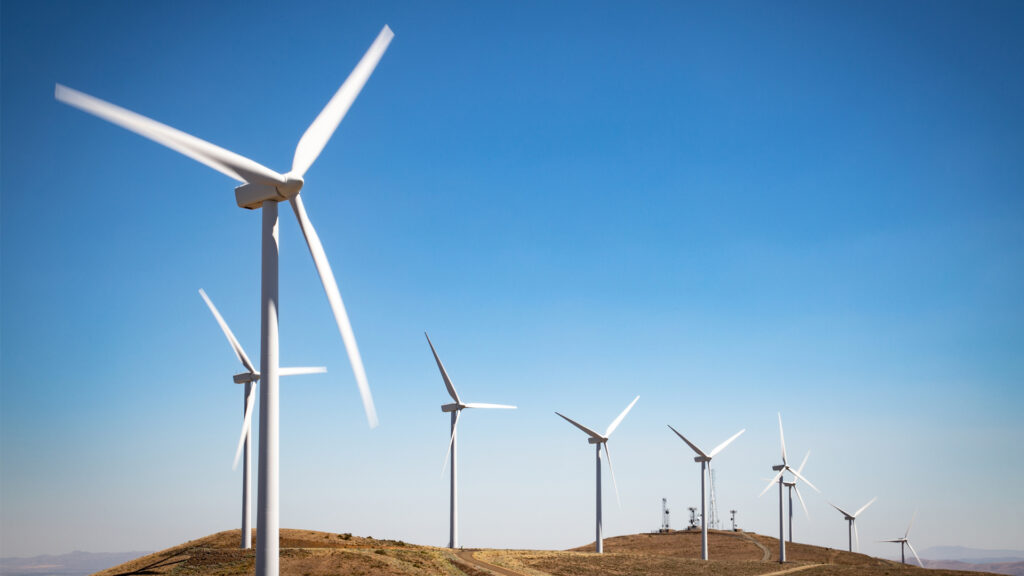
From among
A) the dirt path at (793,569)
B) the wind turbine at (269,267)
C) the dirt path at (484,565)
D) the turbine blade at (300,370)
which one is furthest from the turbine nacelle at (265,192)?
the dirt path at (793,569)

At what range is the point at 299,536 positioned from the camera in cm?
9031

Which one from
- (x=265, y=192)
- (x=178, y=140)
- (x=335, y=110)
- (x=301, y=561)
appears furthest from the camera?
(x=301, y=561)

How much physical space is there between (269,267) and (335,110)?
39.8 ft

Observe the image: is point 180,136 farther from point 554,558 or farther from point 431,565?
point 554,558

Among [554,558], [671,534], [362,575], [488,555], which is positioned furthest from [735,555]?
[362,575]

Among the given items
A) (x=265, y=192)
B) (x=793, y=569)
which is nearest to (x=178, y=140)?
(x=265, y=192)

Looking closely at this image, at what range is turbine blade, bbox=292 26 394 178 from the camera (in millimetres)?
43719

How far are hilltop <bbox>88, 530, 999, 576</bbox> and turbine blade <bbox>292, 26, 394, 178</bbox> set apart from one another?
3211 centimetres

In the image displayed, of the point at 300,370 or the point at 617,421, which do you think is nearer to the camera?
A: the point at 300,370

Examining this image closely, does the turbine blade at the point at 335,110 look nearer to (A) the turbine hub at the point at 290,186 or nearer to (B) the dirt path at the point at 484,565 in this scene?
(A) the turbine hub at the point at 290,186

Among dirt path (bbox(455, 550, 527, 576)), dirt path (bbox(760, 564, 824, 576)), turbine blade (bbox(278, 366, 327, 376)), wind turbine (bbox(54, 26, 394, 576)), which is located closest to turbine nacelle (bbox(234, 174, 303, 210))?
wind turbine (bbox(54, 26, 394, 576))

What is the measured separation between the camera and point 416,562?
69750mm

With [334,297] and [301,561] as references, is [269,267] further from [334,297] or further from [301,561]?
[301,561]

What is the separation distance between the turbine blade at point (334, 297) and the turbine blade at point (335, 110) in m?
2.60
